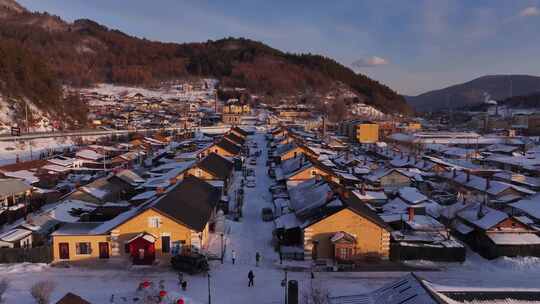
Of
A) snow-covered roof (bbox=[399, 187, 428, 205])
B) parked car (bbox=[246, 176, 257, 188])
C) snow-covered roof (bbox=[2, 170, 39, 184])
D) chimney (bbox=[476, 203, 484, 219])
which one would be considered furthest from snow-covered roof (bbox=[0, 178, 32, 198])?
chimney (bbox=[476, 203, 484, 219])

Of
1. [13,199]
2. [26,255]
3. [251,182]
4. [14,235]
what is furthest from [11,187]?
[251,182]

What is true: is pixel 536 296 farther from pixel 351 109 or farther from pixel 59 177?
pixel 351 109

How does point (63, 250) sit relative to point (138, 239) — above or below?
below

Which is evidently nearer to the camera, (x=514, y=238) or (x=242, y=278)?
(x=242, y=278)

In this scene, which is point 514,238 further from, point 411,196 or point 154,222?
point 154,222

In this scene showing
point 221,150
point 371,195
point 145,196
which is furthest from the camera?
point 221,150

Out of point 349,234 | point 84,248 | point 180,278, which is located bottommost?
point 180,278

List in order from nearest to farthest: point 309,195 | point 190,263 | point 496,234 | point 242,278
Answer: point 242,278 < point 190,263 < point 496,234 < point 309,195
